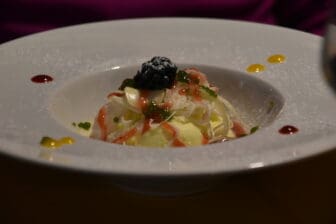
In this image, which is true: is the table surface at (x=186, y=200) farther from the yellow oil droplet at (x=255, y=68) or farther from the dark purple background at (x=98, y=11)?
the dark purple background at (x=98, y=11)

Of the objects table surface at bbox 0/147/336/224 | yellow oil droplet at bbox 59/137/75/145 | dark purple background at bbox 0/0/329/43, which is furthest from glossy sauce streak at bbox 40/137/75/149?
dark purple background at bbox 0/0/329/43

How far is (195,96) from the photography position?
4.66 feet

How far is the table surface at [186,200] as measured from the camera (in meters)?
1.31

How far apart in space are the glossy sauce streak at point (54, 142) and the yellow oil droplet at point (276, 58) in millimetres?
678

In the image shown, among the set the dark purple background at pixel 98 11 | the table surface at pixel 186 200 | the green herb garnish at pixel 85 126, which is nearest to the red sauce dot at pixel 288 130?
the table surface at pixel 186 200

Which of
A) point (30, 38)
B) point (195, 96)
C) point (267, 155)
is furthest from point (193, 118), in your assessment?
point (30, 38)

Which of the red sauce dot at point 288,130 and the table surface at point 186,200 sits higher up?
the red sauce dot at point 288,130

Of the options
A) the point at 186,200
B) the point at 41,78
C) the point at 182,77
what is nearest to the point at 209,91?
the point at 182,77

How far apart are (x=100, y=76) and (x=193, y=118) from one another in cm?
33

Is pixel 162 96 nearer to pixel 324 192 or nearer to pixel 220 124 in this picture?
pixel 220 124

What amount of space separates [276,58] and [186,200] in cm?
51

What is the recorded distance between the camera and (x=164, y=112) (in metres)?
1.36

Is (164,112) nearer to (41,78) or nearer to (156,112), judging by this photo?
(156,112)

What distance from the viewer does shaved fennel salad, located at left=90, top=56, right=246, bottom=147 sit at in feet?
4.39
